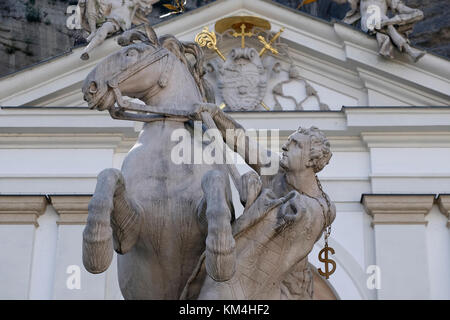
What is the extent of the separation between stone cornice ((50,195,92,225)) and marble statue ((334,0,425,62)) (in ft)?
14.3

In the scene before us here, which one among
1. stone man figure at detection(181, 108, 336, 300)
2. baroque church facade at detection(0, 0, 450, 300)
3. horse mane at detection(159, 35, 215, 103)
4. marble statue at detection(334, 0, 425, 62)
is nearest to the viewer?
stone man figure at detection(181, 108, 336, 300)

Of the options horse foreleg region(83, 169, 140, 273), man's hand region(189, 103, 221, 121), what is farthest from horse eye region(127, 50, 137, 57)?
horse foreleg region(83, 169, 140, 273)

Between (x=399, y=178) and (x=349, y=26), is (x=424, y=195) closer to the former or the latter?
(x=399, y=178)

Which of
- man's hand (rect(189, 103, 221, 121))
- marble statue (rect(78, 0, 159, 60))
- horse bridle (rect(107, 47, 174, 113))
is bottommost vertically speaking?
man's hand (rect(189, 103, 221, 121))

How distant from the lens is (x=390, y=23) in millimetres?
14258

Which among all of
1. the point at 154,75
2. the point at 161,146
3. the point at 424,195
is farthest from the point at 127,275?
the point at 424,195

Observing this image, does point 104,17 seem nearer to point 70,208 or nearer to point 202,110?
point 70,208

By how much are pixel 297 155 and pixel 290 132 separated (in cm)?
888

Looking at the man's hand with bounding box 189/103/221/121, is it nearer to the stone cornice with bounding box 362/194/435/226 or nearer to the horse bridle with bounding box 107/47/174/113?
the horse bridle with bounding box 107/47/174/113

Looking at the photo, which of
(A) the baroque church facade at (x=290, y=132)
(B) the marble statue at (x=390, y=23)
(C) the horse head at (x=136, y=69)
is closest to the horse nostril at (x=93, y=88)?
(C) the horse head at (x=136, y=69)

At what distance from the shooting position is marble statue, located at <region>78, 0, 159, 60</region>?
14.4 meters

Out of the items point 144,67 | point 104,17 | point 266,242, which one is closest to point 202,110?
point 144,67

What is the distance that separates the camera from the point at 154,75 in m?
5.15

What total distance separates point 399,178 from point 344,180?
70 centimetres
